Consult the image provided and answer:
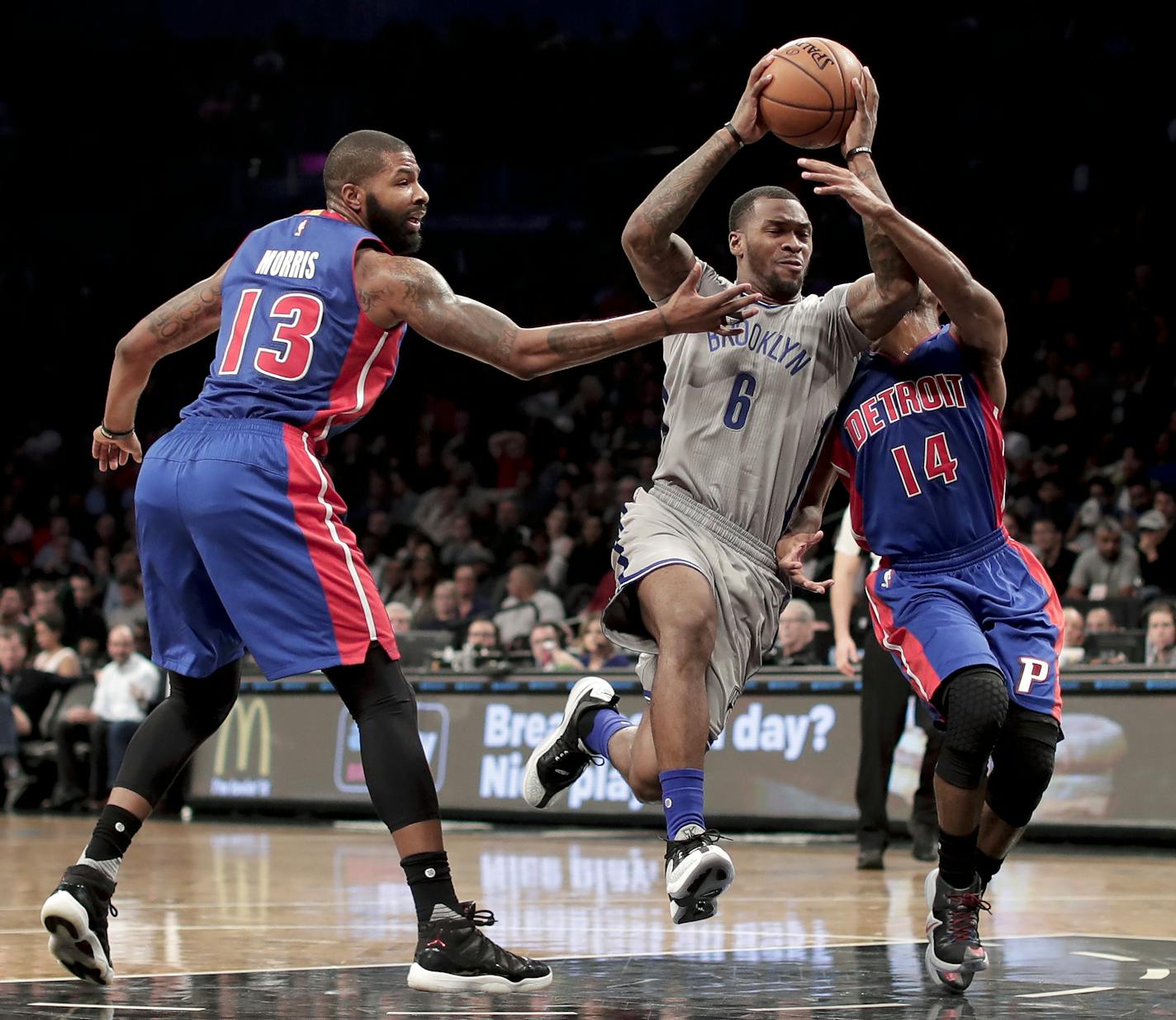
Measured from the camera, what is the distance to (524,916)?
22.4 ft

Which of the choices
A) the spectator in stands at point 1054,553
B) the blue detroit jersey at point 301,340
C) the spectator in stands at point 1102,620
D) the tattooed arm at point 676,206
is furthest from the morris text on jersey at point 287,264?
the spectator in stands at point 1054,553

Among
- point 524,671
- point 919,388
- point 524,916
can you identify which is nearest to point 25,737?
point 524,671

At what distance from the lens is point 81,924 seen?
4668 mm

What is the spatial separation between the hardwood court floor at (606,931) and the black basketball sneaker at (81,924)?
0.09 m

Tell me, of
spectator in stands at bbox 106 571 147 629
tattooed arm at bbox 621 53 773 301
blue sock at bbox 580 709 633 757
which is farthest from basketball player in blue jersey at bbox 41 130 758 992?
spectator in stands at bbox 106 571 147 629

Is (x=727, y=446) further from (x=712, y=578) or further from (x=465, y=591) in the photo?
(x=465, y=591)

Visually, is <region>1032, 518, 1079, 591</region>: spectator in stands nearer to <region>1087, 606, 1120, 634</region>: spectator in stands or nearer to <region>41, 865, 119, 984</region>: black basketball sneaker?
<region>1087, 606, 1120, 634</region>: spectator in stands

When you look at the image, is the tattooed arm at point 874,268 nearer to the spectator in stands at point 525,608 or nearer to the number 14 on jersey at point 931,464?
the number 14 on jersey at point 931,464

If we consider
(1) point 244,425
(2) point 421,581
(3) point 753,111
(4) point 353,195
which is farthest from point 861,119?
(2) point 421,581

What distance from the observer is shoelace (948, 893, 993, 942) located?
4.93 metres

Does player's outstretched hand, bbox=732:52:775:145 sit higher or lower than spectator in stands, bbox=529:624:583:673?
higher

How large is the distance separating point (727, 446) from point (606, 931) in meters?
1.95

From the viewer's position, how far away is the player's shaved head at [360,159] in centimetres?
500

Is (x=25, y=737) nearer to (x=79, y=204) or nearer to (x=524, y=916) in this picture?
(x=524, y=916)
